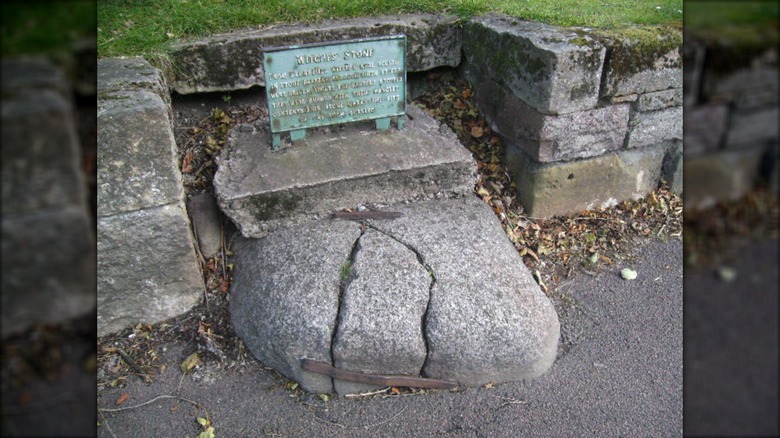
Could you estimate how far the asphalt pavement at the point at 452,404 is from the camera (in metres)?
2.50

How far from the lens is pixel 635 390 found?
2674mm

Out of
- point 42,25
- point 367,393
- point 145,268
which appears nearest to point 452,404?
point 367,393

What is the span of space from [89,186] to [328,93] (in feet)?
8.36

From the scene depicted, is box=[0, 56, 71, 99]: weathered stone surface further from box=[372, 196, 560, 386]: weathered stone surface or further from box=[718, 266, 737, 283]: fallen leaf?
box=[372, 196, 560, 386]: weathered stone surface

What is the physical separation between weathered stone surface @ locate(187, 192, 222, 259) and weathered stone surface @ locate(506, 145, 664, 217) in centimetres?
178

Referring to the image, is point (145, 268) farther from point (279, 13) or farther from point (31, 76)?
point (31, 76)

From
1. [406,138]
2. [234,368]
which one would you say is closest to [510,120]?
[406,138]

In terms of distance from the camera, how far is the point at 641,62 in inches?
128

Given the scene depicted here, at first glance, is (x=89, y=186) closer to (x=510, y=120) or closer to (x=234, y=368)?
(x=234, y=368)

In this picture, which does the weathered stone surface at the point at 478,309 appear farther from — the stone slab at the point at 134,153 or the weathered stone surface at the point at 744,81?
the weathered stone surface at the point at 744,81

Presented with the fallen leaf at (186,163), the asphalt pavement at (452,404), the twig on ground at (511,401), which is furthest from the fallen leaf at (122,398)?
the twig on ground at (511,401)

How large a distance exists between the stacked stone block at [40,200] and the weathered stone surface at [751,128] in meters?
0.67

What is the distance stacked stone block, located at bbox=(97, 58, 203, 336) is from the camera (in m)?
2.59

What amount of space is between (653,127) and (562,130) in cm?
66
